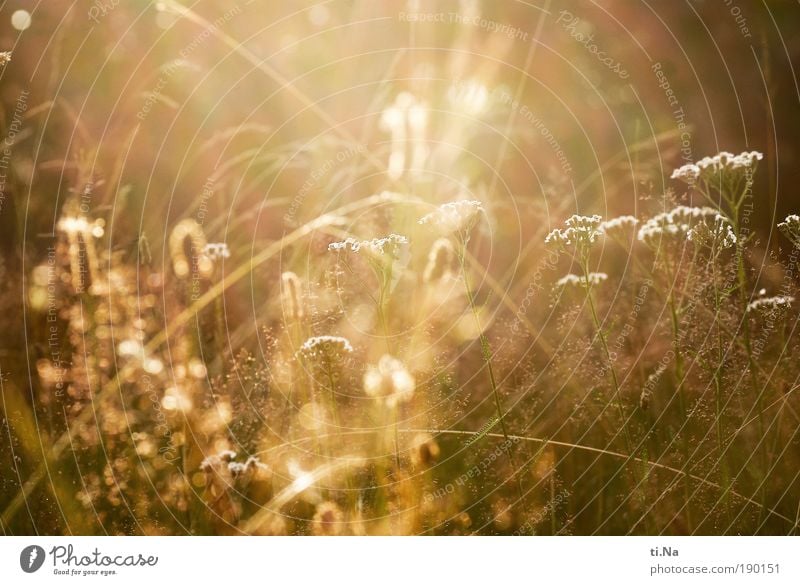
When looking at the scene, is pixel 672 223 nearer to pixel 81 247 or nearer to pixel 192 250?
pixel 192 250

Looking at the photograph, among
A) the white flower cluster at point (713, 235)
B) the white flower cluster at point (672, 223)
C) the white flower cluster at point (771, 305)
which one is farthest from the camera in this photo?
the white flower cluster at point (771, 305)

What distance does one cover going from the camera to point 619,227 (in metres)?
1.75

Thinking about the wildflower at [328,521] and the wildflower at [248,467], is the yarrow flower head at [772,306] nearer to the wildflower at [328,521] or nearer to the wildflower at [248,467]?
the wildflower at [328,521]

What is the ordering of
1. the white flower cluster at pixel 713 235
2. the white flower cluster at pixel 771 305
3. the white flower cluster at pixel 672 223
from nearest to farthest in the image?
the white flower cluster at pixel 672 223 → the white flower cluster at pixel 713 235 → the white flower cluster at pixel 771 305

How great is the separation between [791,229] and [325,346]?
1.60 meters

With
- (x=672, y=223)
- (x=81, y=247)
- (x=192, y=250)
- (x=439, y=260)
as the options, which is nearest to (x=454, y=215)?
(x=439, y=260)

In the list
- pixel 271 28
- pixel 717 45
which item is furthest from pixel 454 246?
pixel 717 45

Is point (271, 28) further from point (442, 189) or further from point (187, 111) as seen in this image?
point (442, 189)

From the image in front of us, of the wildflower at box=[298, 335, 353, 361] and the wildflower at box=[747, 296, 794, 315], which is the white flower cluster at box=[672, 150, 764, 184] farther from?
the wildflower at box=[298, 335, 353, 361]

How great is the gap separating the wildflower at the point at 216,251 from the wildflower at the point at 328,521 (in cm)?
89

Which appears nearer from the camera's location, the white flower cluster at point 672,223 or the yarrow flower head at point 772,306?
the white flower cluster at point 672,223

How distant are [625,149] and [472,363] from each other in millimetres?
911

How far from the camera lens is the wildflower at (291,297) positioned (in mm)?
1856

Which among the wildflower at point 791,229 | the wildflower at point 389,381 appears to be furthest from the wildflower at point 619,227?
the wildflower at point 389,381
